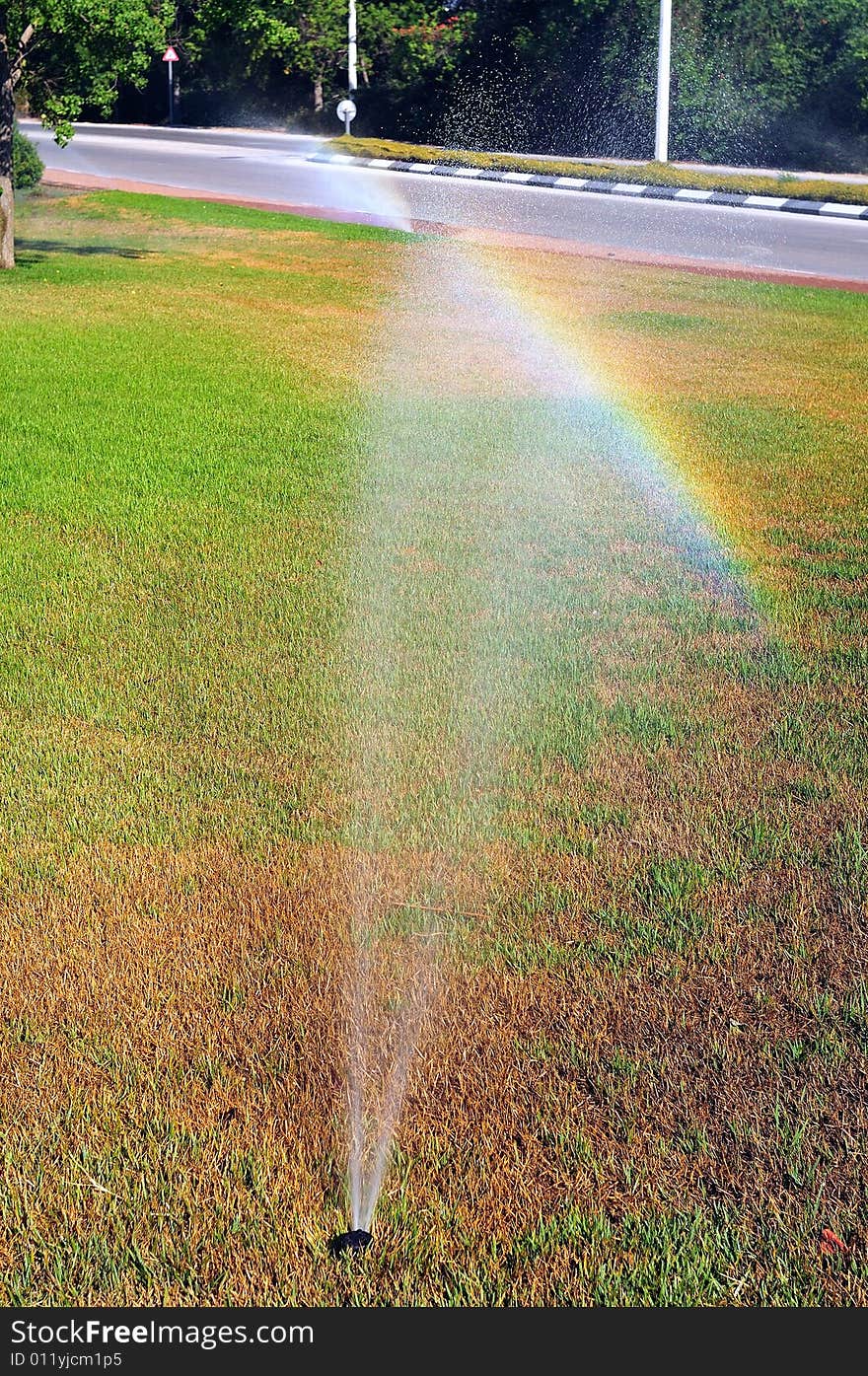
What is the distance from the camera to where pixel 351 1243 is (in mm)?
2361

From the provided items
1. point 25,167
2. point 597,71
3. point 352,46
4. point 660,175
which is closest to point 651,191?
point 660,175

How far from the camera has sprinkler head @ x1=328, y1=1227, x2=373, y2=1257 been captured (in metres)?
2.36

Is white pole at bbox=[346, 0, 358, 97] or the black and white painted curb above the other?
white pole at bbox=[346, 0, 358, 97]

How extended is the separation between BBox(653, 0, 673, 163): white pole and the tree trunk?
12.5 metres

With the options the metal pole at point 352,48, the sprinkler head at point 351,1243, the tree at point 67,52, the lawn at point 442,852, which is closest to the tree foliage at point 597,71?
the metal pole at point 352,48

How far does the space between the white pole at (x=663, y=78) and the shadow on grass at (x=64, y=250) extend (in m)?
10.3

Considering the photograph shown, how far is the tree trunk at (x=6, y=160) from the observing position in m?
15.3

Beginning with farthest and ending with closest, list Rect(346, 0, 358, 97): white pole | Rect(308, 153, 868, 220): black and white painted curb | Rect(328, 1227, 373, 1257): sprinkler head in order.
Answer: Rect(346, 0, 358, 97): white pole < Rect(308, 153, 868, 220): black and white painted curb < Rect(328, 1227, 373, 1257): sprinkler head

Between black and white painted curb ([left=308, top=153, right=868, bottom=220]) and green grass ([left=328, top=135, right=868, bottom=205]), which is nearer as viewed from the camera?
black and white painted curb ([left=308, top=153, right=868, bottom=220])

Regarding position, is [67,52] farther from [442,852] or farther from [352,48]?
[352,48]

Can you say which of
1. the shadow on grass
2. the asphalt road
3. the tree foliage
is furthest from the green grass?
the shadow on grass

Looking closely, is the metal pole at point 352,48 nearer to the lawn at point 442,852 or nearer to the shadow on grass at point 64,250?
the shadow on grass at point 64,250

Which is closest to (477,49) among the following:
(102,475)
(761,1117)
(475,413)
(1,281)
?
(1,281)

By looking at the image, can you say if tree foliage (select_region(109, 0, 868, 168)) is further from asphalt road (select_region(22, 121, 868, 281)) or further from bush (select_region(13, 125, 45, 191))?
bush (select_region(13, 125, 45, 191))
